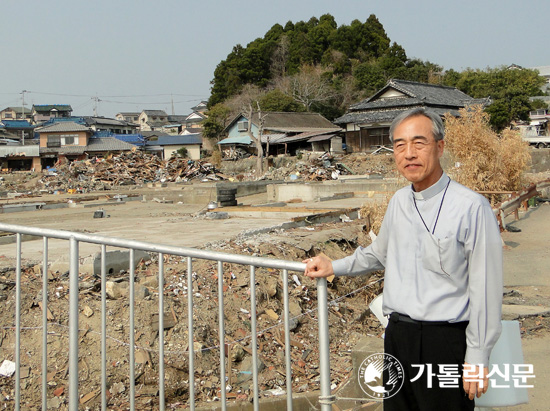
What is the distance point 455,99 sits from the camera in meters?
39.1

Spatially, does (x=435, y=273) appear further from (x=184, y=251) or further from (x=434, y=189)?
(x=184, y=251)

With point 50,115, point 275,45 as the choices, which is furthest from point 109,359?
point 50,115

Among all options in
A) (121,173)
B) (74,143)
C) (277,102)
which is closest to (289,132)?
(277,102)

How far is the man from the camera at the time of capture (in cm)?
200

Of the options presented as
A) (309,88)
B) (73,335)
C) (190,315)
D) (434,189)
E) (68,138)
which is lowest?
(73,335)

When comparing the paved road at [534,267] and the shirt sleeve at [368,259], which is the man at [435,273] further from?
the paved road at [534,267]

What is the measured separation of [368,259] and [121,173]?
34557mm

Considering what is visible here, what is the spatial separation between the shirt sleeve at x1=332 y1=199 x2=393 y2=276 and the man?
0.03 meters

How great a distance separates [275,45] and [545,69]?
176 ft

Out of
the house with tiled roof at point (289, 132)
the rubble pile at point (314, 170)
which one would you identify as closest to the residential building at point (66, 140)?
the house with tiled roof at point (289, 132)

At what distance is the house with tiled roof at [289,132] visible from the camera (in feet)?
126

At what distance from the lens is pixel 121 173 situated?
35.3m

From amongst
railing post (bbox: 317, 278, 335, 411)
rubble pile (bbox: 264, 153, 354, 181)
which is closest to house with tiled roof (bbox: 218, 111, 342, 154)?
rubble pile (bbox: 264, 153, 354, 181)

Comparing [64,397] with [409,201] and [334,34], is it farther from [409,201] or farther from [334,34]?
[334,34]
